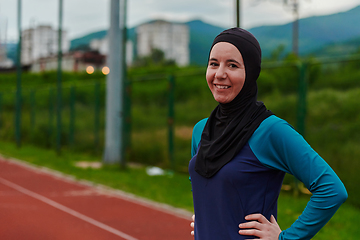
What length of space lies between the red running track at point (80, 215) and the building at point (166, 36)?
11902cm

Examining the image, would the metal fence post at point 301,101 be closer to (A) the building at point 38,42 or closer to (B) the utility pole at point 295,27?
(A) the building at point 38,42

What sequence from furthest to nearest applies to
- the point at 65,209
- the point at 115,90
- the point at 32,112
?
1. the point at 32,112
2. the point at 115,90
3. the point at 65,209

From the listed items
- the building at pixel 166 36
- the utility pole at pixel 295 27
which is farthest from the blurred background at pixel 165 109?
the building at pixel 166 36

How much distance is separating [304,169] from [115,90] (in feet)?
37.9

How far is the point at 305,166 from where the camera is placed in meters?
1.85

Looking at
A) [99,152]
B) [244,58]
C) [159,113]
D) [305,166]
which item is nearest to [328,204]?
[305,166]

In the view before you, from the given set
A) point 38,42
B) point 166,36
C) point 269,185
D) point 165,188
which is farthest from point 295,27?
point 166,36

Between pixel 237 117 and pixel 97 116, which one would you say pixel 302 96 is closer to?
pixel 237 117

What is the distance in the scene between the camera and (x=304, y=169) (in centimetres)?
185

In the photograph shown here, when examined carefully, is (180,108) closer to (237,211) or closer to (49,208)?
(49,208)

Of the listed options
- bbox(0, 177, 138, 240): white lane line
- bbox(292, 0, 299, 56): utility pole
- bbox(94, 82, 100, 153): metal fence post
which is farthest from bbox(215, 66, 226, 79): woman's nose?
bbox(292, 0, 299, 56): utility pole

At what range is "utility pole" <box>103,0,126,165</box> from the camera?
42.9ft

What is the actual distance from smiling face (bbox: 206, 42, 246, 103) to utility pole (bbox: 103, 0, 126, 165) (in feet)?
36.2

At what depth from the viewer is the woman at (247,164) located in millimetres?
1852
